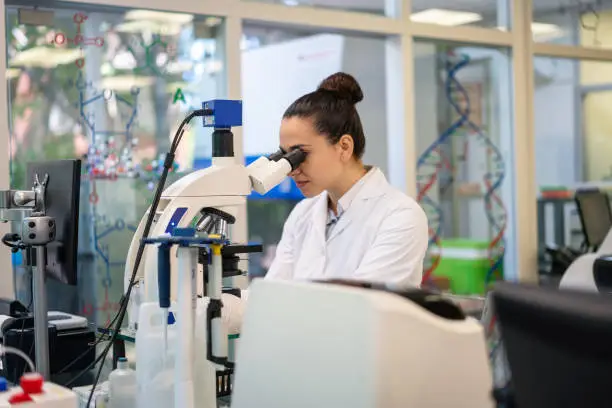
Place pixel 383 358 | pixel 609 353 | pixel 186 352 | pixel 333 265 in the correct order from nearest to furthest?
pixel 609 353 → pixel 383 358 → pixel 186 352 → pixel 333 265

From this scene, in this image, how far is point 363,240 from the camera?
7.22 ft

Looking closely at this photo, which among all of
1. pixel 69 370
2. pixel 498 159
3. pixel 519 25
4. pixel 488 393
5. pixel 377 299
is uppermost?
pixel 519 25

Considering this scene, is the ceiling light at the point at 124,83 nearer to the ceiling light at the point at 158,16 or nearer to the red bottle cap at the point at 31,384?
the ceiling light at the point at 158,16

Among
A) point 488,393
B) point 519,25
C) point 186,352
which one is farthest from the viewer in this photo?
point 519,25

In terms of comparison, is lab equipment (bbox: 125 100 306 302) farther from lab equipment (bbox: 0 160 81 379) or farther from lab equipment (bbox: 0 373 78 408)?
lab equipment (bbox: 0 373 78 408)

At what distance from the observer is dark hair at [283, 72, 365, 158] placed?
7.17 ft

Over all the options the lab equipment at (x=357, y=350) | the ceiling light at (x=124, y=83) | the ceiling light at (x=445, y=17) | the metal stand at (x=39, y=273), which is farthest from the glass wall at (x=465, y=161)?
the lab equipment at (x=357, y=350)

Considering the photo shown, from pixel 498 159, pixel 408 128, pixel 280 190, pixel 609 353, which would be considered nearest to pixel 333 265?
pixel 609 353

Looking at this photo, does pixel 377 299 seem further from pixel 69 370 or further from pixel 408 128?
pixel 408 128

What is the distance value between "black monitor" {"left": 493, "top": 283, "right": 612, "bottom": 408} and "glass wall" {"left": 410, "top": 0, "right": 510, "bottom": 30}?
3.42m

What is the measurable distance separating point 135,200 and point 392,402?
2.49 metres

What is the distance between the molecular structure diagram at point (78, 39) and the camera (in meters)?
3.11

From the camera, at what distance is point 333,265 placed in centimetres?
224

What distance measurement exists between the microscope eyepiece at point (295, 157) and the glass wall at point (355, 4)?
1853mm
